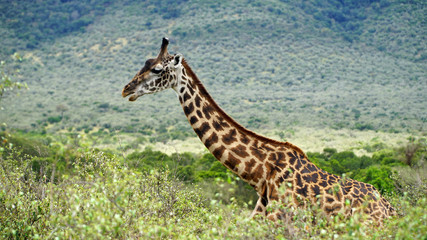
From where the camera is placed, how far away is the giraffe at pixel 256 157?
23.3 feet

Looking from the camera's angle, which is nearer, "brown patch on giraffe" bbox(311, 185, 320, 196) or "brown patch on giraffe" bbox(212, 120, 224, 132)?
"brown patch on giraffe" bbox(311, 185, 320, 196)

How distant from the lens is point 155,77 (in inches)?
303

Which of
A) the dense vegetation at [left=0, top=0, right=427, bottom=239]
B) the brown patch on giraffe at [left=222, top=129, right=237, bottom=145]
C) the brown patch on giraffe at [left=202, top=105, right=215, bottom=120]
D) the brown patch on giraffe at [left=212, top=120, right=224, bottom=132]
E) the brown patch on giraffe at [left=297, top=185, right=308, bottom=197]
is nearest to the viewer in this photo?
the brown patch on giraffe at [left=297, top=185, right=308, bottom=197]

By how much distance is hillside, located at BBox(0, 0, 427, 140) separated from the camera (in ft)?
177

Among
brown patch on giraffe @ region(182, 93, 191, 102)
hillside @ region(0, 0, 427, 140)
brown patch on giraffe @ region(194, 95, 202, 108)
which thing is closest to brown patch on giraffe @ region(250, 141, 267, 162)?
brown patch on giraffe @ region(194, 95, 202, 108)

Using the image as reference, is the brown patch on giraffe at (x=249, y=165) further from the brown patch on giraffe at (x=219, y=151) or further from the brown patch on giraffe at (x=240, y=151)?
the brown patch on giraffe at (x=219, y=151)

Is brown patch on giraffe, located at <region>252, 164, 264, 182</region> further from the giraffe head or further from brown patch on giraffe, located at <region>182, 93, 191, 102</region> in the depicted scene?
the giraffe head

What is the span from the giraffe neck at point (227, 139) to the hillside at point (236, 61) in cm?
3648

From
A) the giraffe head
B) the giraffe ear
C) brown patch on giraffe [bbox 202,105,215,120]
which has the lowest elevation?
brown patch on giraffe [bbox 202,105,215,120]

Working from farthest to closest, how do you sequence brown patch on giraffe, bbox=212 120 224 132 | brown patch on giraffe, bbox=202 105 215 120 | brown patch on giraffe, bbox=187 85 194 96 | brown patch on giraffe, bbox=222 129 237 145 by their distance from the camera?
brown patch on giraffe, bbox=187 85 194 96, brown patch on giraffe, bbox=202 105 215 120, brown patch on giraffe, bbox=212 120 224 132, brown patch on giraffe, bbox=222 129 237 145

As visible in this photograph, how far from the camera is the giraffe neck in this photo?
24.1 ft

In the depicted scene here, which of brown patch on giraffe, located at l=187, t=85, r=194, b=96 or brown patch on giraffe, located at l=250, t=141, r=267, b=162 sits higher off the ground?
brown patch on giraffe, located at l=187, t=85, r=194, b=96

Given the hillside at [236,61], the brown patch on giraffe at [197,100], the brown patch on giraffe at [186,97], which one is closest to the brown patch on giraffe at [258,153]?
the brown patch on giraffe at [197,100]

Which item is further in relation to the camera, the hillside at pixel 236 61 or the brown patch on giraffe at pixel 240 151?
the hillside at pixel 236 61
